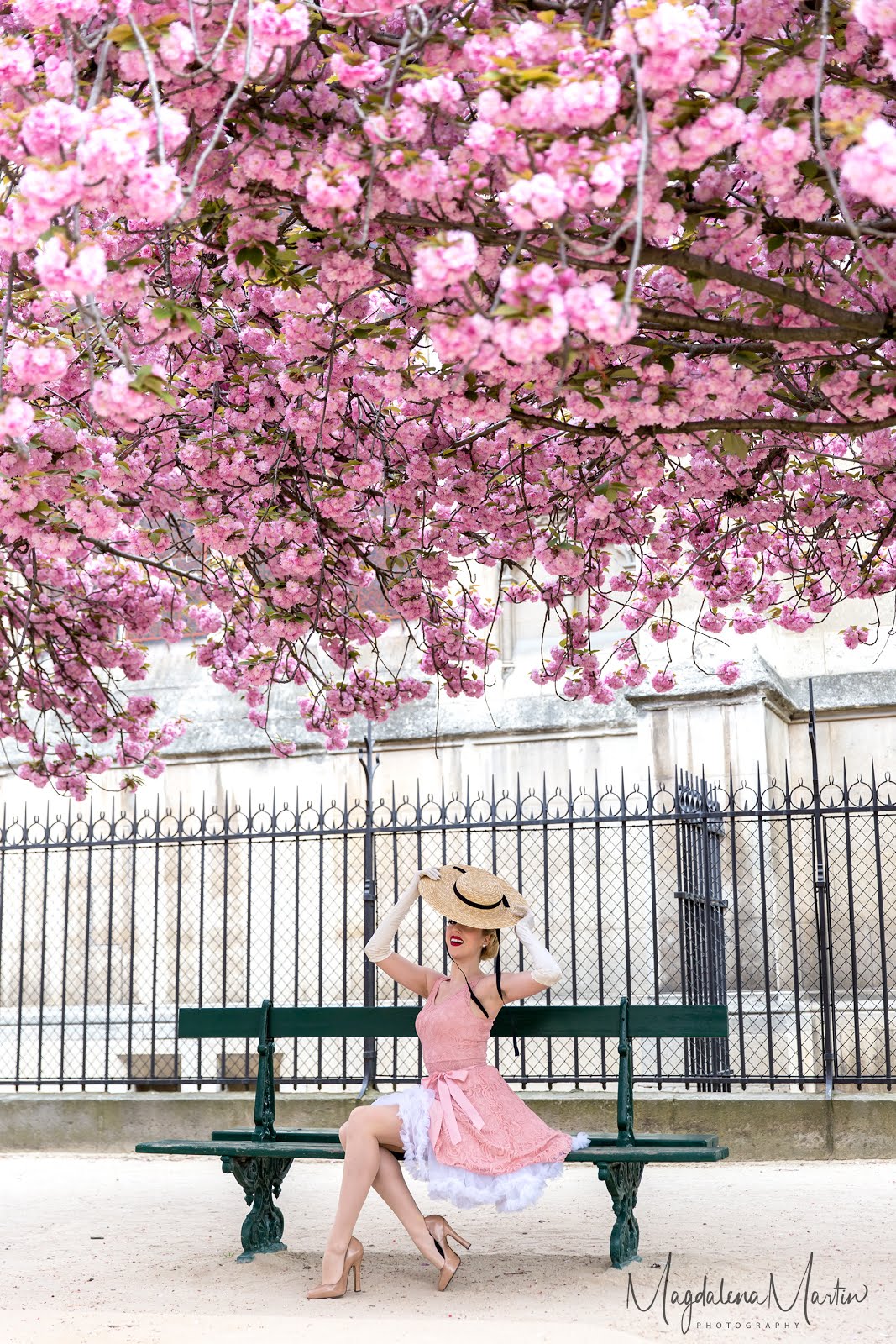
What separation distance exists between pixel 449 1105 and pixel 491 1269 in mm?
815

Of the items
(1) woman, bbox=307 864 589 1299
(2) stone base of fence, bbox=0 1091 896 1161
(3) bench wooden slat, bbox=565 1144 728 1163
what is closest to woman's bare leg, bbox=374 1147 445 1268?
(1) woman, bbox=307 864 589 1299

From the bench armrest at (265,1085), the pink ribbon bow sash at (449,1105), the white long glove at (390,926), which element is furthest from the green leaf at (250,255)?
the bench armrest at (265,1085)

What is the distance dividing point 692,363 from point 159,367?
2.56 meters

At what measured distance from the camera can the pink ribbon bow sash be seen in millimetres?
5395

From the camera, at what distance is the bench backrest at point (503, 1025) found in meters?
5.80

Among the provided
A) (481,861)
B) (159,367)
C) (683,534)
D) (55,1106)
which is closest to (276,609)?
(159,367)

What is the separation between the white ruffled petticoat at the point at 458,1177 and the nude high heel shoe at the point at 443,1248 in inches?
9.9

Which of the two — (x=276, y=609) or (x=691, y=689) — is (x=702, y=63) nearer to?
(x=276, y=609)

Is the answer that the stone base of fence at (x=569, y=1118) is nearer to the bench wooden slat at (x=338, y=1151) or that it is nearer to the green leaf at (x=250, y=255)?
the bench wooden slat at (x=338, y=1151)

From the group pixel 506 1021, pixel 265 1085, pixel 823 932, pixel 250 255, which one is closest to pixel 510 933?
pixel 823 932

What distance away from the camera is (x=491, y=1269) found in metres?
5.79

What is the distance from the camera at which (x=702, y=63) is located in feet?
11.9

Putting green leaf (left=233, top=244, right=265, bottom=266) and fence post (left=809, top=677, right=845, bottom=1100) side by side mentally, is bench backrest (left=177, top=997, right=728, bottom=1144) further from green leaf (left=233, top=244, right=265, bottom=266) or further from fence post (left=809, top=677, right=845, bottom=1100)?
fence post (left=809, top=677, right=845, bottom=1100)

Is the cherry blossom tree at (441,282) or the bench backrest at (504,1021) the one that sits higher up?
the cherry blossom tree at (441,282)
